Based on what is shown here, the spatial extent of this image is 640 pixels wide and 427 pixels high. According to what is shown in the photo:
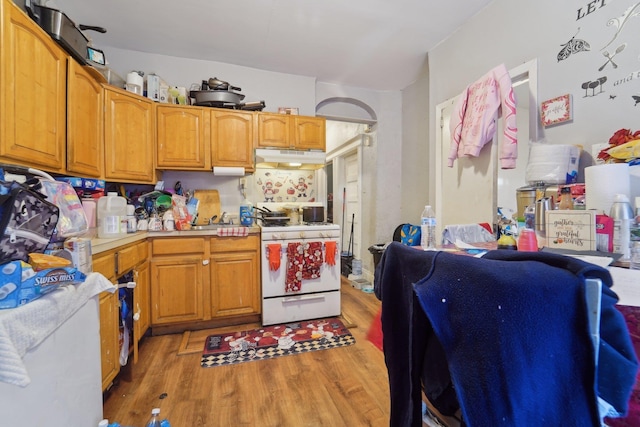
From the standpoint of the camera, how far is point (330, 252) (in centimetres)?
257

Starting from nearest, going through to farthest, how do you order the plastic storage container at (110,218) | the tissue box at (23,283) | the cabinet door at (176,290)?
the tissue box at (23,283)
the plastic storage container at (110,218)
the cabinet door at (176,290)

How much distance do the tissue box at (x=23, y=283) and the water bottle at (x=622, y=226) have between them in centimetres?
194

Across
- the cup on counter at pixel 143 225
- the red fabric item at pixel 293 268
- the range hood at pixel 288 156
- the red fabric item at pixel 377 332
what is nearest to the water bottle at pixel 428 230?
the red fabric item at pixel 377 332

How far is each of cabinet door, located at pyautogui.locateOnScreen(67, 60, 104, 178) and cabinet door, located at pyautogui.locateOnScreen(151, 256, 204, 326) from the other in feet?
2.93

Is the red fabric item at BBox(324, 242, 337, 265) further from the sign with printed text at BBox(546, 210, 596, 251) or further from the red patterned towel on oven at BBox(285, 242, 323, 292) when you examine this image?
the sign with printed text at BBox(546, 210, 596, 251)

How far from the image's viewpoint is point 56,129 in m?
1.53

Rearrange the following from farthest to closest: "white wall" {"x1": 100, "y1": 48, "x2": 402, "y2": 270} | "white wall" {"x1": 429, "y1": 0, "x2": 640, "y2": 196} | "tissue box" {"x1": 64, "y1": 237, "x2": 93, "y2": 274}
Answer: "white wall" {"x1": 100, "y1": 48, "x2": 402, "y2": 270} < "white wall" {"x1": 429, "y1": 0, "x2": 640, "y2": 196} < "tissue box" {"x1": 64, "y1": 237, "x2": 93, "y2": 274}

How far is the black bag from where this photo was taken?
2.57 ft

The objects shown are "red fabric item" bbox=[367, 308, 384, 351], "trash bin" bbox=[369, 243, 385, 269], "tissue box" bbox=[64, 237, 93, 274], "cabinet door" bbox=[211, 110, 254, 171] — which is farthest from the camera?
"trash bin" bbox=[369, 243, 385, 269]

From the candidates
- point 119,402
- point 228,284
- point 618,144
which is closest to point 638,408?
point 618,144

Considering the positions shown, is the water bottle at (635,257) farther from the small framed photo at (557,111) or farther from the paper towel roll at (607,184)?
the small framed photo at (557,111)

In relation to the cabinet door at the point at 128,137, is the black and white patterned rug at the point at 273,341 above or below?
below

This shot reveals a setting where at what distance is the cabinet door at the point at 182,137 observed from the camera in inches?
Result: 97.7

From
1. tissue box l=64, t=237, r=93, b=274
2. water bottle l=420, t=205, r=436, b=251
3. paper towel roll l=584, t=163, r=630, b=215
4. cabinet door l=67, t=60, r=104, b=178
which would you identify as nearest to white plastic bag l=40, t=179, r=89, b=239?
tissue box l=64, t=237, r=93, b=274
